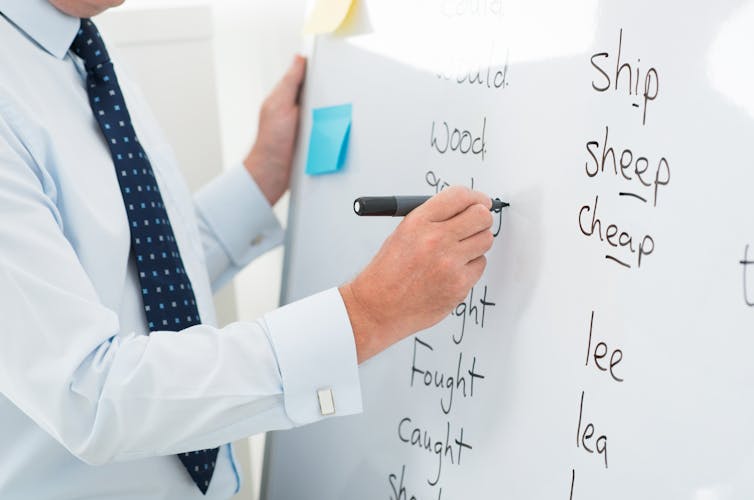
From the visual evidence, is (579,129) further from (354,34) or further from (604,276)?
(354,34)

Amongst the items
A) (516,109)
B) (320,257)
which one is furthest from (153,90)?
(516,109)

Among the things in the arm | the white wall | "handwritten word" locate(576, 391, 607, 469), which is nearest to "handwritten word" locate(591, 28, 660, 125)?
"handwritten word" locate(576, 391, 607, 469)

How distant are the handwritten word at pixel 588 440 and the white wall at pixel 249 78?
→ 0.82 m

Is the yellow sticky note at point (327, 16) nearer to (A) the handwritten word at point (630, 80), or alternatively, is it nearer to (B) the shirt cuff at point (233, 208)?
(B) the shirt cuff at point (233, 208)

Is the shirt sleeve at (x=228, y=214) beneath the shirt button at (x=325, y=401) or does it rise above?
above

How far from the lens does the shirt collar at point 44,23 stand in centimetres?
86

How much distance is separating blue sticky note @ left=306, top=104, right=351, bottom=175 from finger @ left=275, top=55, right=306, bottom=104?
8 cm

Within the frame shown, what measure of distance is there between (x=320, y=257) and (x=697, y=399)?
0.52 m

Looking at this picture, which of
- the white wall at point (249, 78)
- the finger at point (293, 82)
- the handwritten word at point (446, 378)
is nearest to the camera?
the handwritten word at point (446, 378)

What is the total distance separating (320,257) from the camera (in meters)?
1.03

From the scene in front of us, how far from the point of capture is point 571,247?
2.29 feet

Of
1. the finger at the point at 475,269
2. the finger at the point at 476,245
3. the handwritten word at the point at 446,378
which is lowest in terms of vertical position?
the handwritten word at the point at 446,378

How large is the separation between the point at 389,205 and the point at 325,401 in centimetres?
18

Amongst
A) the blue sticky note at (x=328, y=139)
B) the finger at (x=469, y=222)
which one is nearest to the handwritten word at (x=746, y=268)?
the finger at (x=469, y=222)
